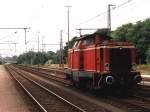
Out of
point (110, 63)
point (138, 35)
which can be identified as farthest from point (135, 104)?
point (138, 35)

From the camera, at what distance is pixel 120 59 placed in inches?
898

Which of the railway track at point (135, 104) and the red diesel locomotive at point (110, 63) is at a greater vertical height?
the red diesel locomotive at point (110, 63)

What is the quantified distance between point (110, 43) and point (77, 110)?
Result: 20.9ft

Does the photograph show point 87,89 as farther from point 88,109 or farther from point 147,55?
point 147,55

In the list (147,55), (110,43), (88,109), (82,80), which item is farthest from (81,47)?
(147,55)

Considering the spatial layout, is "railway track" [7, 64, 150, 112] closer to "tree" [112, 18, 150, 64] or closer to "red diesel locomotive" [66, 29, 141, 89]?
"red diesel locomotive" [66, 29, 141, 89]

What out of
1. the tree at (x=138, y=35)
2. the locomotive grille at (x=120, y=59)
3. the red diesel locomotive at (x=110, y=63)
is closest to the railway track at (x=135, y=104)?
the red diesel locomotive at (x=110, y=63)

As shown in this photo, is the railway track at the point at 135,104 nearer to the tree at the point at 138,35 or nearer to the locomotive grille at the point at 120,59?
the locomotive grille at the point at 120,59

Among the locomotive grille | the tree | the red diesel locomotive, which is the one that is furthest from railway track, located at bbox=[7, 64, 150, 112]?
the tree

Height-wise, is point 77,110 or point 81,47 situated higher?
point 81,47

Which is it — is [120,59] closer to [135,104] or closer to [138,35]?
[135,104]

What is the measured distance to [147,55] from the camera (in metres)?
77.6

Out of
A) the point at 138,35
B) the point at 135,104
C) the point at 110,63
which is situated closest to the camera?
the point at 135,104

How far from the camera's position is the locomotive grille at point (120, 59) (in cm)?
2267
